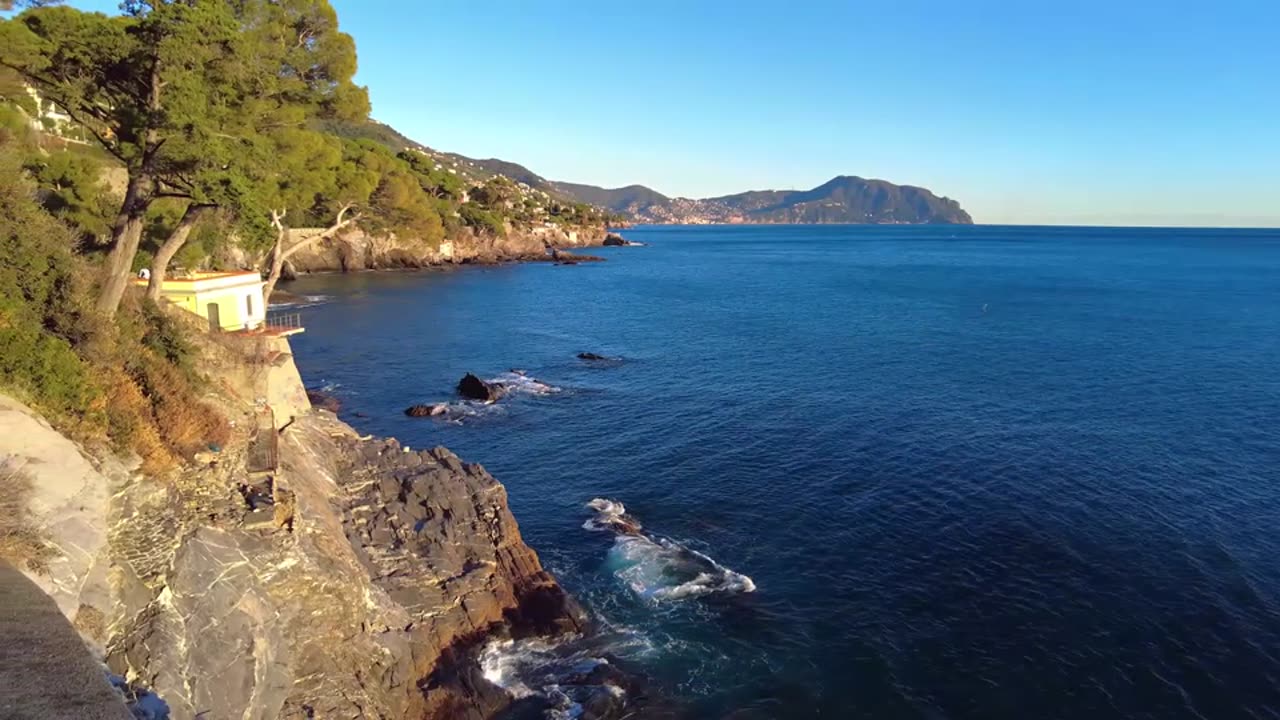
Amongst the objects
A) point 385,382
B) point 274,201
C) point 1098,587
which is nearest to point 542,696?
point 1098,587

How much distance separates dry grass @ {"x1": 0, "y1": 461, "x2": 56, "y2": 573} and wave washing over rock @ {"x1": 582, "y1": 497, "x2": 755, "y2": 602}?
13.9 metres

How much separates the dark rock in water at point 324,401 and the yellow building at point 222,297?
309 inches

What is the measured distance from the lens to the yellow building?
24.5 m

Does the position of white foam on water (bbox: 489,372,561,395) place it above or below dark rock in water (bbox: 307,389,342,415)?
below

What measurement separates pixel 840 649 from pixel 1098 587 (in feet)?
27.7

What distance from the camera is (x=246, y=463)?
16.7 meters

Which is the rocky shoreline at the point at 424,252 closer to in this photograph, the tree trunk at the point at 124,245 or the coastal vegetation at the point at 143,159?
the coastal vegetation at the point at 143,159

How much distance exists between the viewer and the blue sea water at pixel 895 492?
58.7 ft

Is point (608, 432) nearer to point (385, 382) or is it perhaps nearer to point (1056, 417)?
point (385, 382)

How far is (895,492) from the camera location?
90.2ft

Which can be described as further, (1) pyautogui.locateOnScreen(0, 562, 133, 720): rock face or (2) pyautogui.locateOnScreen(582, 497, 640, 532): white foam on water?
(2) pyautogui.locateOnScreen(582, 497, 640, 532): white foam on water

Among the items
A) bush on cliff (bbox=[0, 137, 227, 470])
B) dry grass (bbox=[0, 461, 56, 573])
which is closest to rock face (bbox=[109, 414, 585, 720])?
bush on cliff (bbox=[0, 137, 227, 470])

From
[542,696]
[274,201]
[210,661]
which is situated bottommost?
[542,696]

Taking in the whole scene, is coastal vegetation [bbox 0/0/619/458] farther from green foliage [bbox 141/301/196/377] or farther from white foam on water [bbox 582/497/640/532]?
white foam on water [bbox 582/497/640/532]
